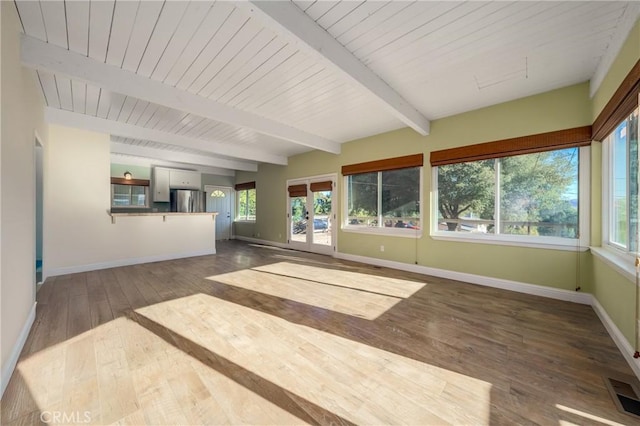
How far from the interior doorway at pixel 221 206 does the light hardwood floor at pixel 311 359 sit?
556cm

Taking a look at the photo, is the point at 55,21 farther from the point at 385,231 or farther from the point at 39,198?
the point at 385,231

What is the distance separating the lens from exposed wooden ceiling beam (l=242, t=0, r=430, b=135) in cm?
177

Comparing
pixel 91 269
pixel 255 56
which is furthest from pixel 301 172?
pixel 91 269

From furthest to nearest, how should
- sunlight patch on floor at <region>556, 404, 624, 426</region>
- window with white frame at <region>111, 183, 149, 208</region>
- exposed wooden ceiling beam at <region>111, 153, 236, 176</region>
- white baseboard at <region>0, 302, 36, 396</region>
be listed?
window with white frame at <region>111, 183, 149, 208</region> < exposed wooden ceiling beam at <region>111, 153, 236, 176</region> < white baseboard at <region>0, 302, 36, 396</region> < sunlight patch on floor at <region>556, 404, 624, 426</region>

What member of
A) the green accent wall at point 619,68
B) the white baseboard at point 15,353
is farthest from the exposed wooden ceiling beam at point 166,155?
the green accent wall at point 619,68

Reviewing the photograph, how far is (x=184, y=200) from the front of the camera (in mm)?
7734

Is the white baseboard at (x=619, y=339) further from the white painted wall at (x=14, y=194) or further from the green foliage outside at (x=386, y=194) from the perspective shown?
the white painted wall at (x=14, y=194)

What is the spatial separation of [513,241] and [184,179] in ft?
27.4

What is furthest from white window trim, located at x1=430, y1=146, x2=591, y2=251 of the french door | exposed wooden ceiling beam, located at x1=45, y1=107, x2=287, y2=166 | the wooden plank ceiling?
exposed wooden ceiling beam, located at x1=45, y1=107, x2=287, y2=166

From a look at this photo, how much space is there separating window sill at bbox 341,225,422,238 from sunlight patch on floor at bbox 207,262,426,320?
102 cm

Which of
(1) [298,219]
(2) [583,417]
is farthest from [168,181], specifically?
(2) [583,417]

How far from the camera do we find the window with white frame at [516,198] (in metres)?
A: 3.22

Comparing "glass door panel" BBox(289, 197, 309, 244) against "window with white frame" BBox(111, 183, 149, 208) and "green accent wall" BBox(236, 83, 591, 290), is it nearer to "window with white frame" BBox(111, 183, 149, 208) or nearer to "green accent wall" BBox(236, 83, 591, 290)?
"green accent wall" BBox(236, 83, 591, 290)

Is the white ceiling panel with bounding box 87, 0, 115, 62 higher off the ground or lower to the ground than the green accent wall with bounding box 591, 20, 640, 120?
higher
